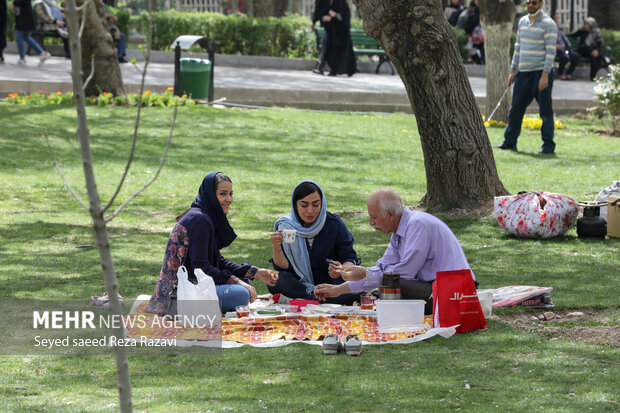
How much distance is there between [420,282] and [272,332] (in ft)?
3.35

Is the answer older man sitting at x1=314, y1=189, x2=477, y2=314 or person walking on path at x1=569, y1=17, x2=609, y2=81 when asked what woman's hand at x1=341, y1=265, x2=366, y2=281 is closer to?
older man sitting at x1=314, y1=189, x2=477, y2=314

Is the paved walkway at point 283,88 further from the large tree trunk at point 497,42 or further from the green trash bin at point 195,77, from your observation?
the large tree trunk at point 497,42

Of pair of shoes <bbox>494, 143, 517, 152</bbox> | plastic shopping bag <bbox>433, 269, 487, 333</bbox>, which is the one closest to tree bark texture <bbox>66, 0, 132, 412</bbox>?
plastic shopping bag <bbox>433, 269, 487, 333</bbox>

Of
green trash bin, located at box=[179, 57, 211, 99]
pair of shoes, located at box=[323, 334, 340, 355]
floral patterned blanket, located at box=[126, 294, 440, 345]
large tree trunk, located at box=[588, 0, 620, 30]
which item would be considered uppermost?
large tree trunk, located at box=[588, 0, 620, 30]

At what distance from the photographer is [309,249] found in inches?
280

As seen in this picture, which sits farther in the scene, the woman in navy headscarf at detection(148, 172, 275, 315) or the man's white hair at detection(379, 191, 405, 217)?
the woman in navy headscarf at detection(148, 172, 275, 315)

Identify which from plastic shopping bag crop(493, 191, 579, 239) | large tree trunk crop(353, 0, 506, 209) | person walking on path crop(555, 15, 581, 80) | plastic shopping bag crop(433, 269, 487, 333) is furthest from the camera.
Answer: person walking on path crop(555, 15, 581, 80)

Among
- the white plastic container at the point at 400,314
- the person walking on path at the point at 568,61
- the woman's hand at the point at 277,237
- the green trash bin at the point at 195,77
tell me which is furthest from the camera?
the person walking on path at the point at 568,61

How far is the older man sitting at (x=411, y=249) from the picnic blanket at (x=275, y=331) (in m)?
0.24

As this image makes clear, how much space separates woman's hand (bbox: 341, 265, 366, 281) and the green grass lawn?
896mm

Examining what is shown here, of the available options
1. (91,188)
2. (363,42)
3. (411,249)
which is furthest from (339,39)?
(91,188)

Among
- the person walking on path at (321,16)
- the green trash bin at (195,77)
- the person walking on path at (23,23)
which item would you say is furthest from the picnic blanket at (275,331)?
the person walking on path at (321,16)

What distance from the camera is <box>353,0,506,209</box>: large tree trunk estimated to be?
9.67 metres

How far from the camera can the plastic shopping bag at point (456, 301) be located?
5922 millimetres
